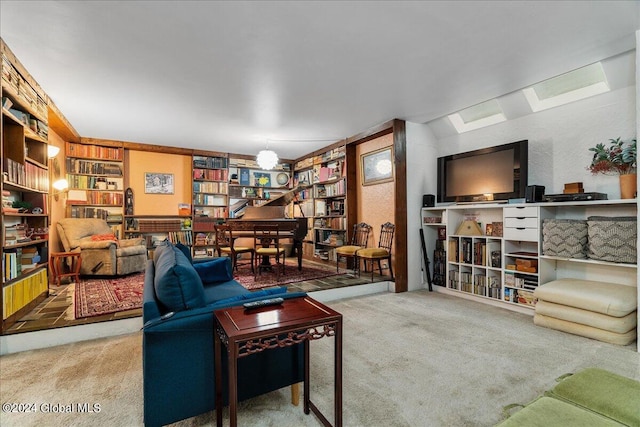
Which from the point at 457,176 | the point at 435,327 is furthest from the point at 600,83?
the point at 435,327

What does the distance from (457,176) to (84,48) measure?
14.8ft

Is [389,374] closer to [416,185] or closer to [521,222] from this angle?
[521,222]

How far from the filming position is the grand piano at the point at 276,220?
465cm

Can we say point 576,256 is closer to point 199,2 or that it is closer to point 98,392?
A: point 199,2

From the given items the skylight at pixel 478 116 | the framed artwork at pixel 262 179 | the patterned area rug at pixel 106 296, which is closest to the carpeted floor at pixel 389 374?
the patterned area rug at pixel 106 296

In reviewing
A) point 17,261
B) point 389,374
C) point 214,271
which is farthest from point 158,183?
point 389,374

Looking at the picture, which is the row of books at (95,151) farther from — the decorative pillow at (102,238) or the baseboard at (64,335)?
the baseboard at (64,335)

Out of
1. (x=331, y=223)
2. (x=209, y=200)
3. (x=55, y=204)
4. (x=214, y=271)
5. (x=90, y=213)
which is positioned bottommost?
(x=214, y=271)

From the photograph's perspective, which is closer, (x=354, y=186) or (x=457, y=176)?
(x=457, y=176)

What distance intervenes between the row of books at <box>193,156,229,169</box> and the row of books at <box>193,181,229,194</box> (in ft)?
1.21

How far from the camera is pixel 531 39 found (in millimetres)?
2514

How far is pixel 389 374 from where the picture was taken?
7.00ft

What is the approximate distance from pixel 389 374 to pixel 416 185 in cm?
318

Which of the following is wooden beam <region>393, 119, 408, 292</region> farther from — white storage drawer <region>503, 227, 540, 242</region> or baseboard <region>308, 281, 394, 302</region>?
white storage drawer <region>503, 227, 540, 242</region>
